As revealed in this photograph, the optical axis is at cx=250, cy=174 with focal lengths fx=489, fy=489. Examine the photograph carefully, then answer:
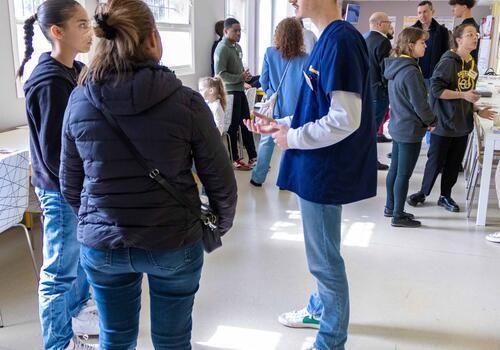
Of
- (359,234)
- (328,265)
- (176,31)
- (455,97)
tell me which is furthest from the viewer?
(176,31)

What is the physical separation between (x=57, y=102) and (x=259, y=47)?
717 cm

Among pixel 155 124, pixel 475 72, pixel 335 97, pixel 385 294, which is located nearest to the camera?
pixel 155 124

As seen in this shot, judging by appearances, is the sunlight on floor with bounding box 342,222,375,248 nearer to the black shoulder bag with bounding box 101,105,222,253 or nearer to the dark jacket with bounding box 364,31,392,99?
the dark jacket with bounding box 364,31,392,99

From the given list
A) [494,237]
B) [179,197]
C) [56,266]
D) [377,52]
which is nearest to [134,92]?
[179,197]

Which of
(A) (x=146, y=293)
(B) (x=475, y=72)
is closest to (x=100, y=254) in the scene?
(A) (x=146, y=293)

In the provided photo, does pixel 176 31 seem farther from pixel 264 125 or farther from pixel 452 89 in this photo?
pixel 264 125

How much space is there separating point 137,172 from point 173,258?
0.83 feet

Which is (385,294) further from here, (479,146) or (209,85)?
(209,85)

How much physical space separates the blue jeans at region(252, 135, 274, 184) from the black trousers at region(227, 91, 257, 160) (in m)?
0.76

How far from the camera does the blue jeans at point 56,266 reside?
1.76 metres

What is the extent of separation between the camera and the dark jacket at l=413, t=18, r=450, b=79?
205 inches

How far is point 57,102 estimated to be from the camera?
1643 mm

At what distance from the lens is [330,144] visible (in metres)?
1.60

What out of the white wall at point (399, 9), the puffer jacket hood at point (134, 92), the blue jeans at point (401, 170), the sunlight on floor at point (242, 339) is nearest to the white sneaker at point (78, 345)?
the sunlight on floor at point (242, 339)
